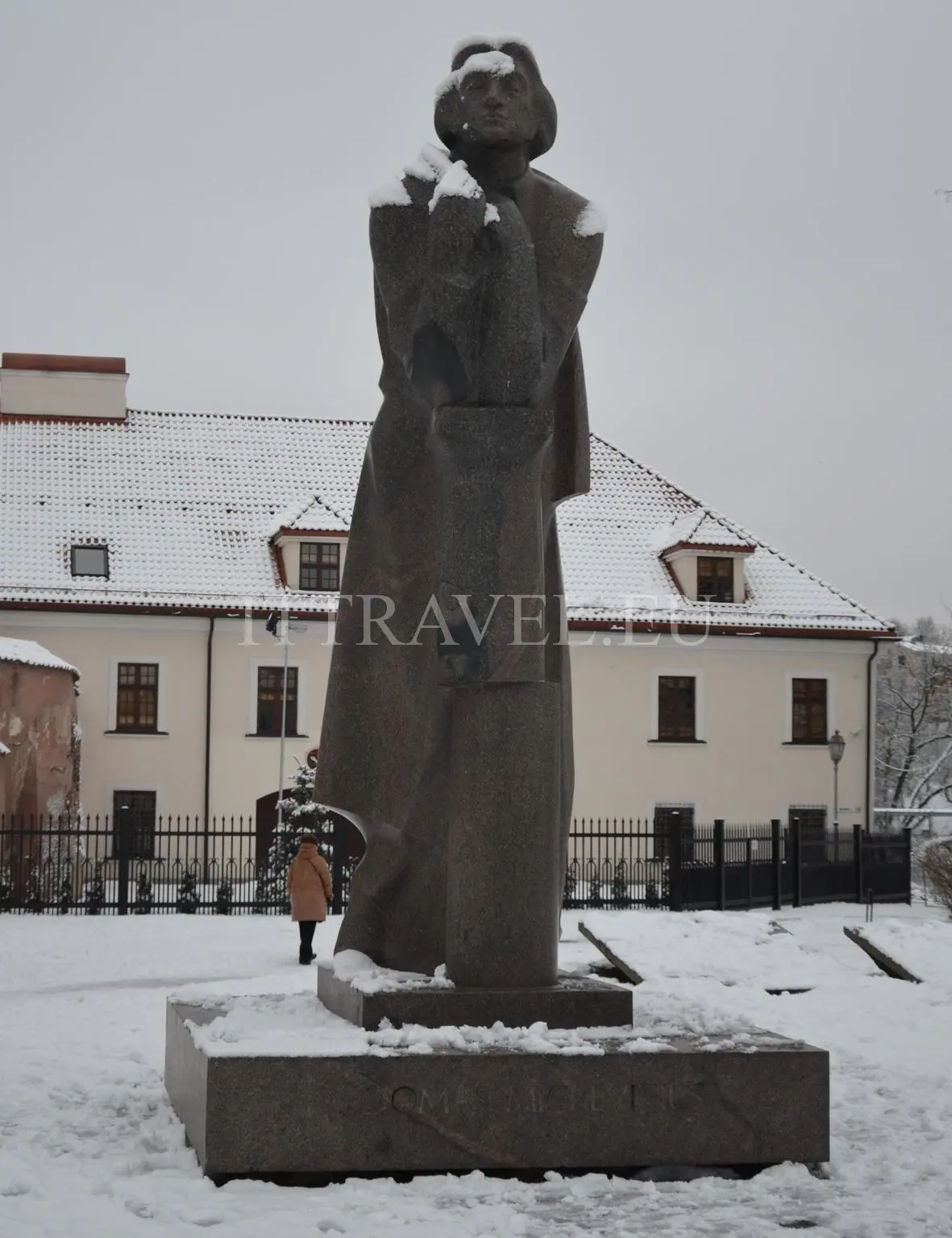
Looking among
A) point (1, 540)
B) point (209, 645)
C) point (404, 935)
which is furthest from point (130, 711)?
point (404, 935)

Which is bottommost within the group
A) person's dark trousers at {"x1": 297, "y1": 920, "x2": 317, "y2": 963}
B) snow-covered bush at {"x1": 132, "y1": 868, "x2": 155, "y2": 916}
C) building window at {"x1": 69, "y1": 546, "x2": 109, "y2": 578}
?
snow-covered bush at {"x1": 132, "y1": 868, "x2": 155, "y2": 916}

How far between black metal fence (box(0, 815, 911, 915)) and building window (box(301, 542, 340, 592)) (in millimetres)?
7781

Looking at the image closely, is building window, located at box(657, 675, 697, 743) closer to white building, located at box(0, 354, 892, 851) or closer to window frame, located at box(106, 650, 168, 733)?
white building, located at box(0, 354, 892, 851)

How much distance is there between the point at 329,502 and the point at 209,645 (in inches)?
180

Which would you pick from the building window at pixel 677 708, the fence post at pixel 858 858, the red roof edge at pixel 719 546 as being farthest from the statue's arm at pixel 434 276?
the red roof edge at pixel 719 546

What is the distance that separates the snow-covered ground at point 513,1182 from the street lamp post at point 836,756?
71.4ft

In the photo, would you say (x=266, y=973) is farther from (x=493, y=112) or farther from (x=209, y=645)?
(x=209, y=645)

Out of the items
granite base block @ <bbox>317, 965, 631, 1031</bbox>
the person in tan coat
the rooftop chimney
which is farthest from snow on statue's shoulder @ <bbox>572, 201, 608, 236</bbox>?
the rooftop chimney

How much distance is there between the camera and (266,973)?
1523 cm

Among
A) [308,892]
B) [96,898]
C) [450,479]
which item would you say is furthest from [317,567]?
[450,479]

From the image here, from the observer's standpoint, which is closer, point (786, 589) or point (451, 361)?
point (451, 361)

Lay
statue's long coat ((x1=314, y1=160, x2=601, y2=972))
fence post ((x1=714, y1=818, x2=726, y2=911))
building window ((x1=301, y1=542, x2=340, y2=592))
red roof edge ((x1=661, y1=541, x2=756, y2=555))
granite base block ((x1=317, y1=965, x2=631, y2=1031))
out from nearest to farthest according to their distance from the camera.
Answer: granite base block ((x1=317, y1=965, x2=631, y2=1031)) < statue's long coat ((x1=314, y1=160, x2=601, y2=972)) < fence post ((x1=714, y1=818, x2=726, y2=911)) < building window ((x1=301, y1=542, x2=340, y2=592)) < red roof edge ((x1=661, y1=541, x2=756, y2=555))

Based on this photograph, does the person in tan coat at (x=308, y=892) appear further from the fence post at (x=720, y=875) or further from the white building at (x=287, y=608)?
the white building at (x=287, y=608)

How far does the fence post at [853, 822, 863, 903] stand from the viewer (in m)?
27.1
